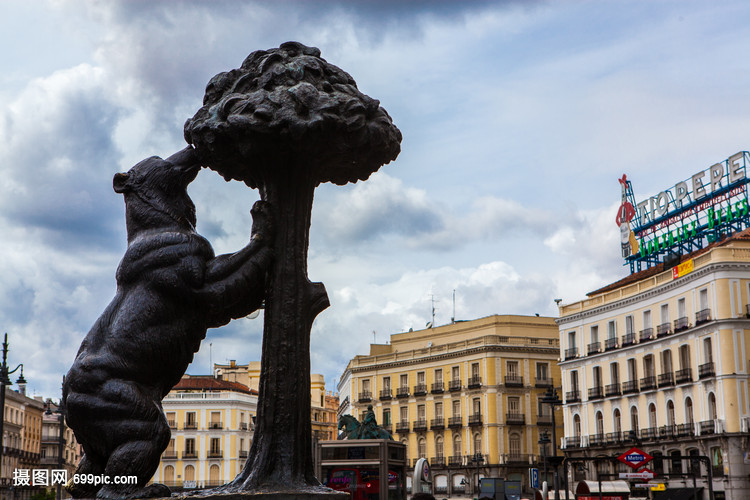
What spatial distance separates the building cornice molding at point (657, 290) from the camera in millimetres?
40969

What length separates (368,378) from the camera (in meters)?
67.9

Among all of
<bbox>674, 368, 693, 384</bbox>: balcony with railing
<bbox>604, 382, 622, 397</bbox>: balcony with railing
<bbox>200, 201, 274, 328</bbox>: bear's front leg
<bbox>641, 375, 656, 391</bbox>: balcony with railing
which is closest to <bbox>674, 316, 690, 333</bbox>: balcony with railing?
<bbox>674, 368, 693, 384</bbox>: balcony with railing

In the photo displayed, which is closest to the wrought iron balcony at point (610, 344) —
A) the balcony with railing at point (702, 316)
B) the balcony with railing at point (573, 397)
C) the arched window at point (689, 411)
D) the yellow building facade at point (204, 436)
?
the balcony with railing at point (573, 397)

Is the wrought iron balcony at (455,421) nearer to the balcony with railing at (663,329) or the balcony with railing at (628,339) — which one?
the balcony with railing at (628,339)

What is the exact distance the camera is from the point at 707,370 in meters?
41.1

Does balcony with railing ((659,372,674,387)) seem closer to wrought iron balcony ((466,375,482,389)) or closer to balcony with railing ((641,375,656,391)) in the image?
balcony with railing ((641,375,656,391))

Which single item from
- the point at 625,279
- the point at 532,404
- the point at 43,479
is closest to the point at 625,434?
the point at 625,279

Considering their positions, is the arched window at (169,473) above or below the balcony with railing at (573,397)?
below

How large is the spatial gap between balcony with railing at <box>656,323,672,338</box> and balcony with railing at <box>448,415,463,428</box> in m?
18.7

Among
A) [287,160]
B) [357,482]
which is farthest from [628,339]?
[287,160]

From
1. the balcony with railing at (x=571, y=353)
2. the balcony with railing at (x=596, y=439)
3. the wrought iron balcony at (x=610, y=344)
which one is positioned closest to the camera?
the balcony with railing at (x=596, y=439)

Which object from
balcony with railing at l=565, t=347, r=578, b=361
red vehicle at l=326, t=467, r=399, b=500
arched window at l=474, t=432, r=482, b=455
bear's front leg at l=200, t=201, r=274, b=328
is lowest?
red vehicle at l=326, t=467, r=399, b=500

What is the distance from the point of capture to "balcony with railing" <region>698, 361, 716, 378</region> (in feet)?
134

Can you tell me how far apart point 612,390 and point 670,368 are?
183 inches
